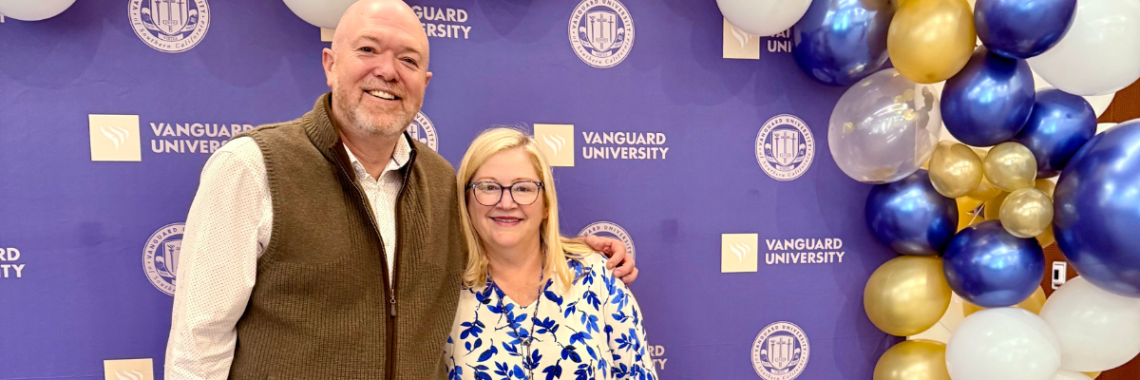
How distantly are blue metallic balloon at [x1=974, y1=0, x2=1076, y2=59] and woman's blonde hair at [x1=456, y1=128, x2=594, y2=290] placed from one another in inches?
52.1

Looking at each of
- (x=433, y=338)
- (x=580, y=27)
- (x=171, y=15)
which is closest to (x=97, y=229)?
(x=171, y=15)

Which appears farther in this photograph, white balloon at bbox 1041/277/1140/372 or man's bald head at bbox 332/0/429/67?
white balloon at bbox 1041/277/1140/372

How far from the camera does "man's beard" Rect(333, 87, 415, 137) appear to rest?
4.34 feet

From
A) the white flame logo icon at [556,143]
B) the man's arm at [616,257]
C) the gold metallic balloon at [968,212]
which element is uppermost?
the white flame logo icon at [556,143]

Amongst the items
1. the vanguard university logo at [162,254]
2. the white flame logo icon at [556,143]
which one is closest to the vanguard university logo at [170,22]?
the vanguard university logo at [162,254]

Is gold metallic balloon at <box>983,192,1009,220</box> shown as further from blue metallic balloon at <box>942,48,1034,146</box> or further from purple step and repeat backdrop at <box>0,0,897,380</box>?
purple step and repeat backdrop at <box>0,0,897,380</box>

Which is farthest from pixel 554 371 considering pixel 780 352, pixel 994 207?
pixel 994 207

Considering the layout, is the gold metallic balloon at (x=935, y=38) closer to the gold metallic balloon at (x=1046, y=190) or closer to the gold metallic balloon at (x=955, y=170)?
the gold metallic balloon at (x=955, y=170)

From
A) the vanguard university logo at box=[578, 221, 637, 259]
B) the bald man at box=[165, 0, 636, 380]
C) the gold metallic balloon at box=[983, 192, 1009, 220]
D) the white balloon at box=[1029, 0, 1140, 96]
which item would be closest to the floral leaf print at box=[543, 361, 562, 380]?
the bald man at box=[165, 0, 636, 380]

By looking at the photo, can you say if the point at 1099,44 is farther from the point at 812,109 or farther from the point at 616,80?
the point at 616,80

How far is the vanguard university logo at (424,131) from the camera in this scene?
1.98m

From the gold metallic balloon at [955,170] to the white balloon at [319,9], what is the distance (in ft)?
6.25

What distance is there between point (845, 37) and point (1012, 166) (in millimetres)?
626

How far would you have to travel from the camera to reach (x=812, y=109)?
2.22m
